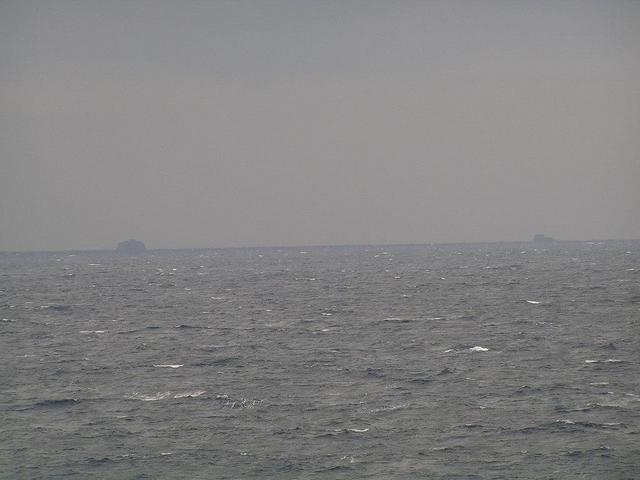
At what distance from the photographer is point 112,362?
48625 mm

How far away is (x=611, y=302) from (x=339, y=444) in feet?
188

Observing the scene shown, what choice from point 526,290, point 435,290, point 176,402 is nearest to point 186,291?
point 435,290

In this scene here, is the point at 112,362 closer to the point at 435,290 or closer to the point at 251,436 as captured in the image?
the point at 251,436

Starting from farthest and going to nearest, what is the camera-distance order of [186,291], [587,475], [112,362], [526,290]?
1. [186,291]
2. [526,290]
3. [112,362]
4. [587,475]

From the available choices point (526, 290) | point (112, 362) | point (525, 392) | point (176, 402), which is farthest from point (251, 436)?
point (526, 290)

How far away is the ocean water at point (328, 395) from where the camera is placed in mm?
27875

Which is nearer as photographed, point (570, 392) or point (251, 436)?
point (251, 436)

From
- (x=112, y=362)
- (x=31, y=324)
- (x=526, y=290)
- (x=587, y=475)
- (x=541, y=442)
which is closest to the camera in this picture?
(x=587, y=475)

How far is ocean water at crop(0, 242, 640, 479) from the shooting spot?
91.5 ft

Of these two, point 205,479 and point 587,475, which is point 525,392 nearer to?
point 587,475

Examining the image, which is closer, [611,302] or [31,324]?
[31,324]

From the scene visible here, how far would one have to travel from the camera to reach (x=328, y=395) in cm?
3769

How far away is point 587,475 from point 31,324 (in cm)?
5676

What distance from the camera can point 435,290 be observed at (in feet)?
348
